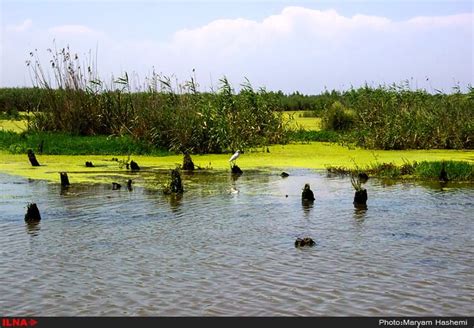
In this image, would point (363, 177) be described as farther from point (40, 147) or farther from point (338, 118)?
point (338, 118)

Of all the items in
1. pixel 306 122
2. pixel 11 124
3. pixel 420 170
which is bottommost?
pixel 420 170

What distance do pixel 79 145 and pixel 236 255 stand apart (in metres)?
14.5

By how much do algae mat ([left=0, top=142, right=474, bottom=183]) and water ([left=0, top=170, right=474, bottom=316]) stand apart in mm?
3738

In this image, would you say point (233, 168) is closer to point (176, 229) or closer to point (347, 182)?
point (347, 182)

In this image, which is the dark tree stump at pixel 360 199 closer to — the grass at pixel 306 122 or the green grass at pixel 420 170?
the green grass at pixel 420 170

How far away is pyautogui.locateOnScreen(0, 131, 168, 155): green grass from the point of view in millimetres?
22062

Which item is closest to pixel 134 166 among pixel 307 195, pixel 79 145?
pixel 79 145

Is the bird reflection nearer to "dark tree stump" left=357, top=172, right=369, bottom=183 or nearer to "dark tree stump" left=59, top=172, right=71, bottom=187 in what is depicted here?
"dark tree stump" left=59, top=172, right=71, bottom=187

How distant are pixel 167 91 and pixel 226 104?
2.07 meters

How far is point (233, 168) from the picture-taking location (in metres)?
17.7

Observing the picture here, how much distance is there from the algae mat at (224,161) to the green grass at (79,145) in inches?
18.6

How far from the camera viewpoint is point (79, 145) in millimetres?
22328
